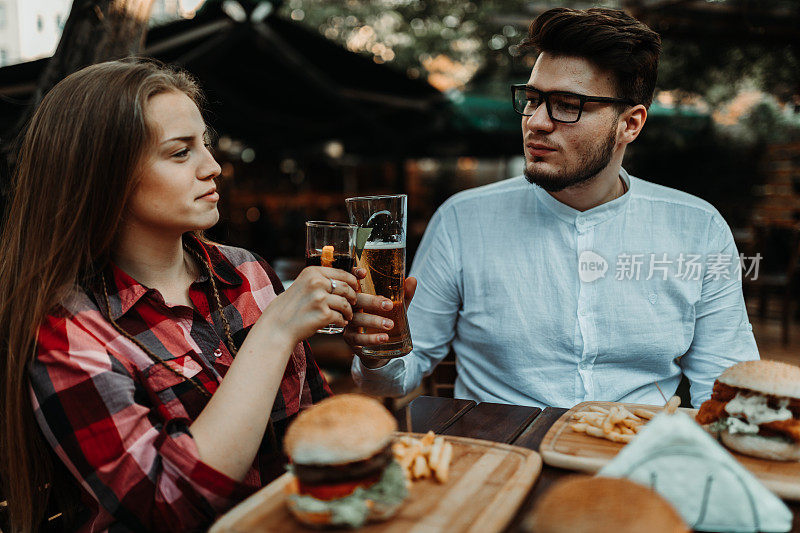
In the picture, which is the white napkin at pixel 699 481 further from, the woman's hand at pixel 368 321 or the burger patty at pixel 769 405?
the woman's hand at pixel 368 321

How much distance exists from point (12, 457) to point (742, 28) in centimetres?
660

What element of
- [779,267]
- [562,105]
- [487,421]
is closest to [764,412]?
[487,421]

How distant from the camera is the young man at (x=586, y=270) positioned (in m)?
2.14

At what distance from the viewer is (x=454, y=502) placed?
3.88 ft

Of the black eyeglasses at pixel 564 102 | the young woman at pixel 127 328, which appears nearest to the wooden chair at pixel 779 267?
the black eyeglasses at pixel 564 102

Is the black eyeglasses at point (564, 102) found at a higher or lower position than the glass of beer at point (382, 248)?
higher

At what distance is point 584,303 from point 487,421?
73 centimetres

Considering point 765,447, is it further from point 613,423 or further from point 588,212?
point 588,212

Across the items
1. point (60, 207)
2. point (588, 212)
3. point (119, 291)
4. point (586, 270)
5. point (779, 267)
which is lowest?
point (779, 267)

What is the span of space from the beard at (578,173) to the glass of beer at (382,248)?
686 mm

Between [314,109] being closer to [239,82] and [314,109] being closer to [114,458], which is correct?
[239,82]

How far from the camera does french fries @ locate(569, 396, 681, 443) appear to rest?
4.98 ft

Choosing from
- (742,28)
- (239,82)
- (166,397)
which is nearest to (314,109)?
(239,82)

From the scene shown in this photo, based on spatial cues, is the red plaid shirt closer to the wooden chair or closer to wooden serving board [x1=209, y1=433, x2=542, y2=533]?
wooden serving board [x1=209, y1=433, x2=542, y2=533]
